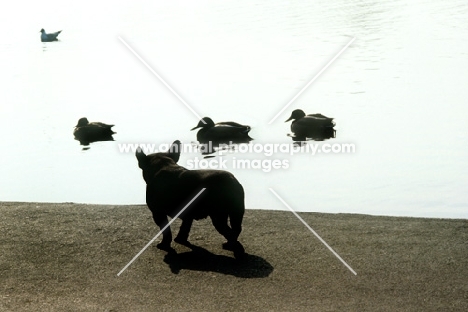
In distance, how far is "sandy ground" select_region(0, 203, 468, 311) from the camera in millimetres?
8148

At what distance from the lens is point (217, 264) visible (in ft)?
30.1

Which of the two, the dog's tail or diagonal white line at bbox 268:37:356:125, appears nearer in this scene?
the dog's tail

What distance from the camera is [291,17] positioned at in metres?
45.1

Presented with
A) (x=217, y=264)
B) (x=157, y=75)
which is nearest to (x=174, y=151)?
(x=217, y=264)

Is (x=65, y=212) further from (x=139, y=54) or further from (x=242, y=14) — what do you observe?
(x=242, y=14)

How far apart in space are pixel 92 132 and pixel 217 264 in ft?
36.7

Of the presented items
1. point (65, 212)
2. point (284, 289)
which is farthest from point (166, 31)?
point (284, 289)

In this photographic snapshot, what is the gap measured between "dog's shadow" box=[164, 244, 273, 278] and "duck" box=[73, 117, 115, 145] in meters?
10.5

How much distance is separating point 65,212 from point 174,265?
2.55 meters

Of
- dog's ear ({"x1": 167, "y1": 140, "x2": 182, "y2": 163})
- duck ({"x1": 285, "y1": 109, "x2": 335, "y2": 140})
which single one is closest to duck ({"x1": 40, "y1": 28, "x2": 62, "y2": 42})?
duck ({"x1": 285, "y1": 109, "x2": 335, "y2": 140})

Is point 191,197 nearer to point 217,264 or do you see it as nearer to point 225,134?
point 217,264

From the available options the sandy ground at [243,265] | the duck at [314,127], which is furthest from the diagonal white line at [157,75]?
the sandy ground at [243,265]

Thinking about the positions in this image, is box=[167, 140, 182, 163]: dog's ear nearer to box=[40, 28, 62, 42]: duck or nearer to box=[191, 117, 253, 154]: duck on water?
box=[191, 117, 253, 154]: duck on water

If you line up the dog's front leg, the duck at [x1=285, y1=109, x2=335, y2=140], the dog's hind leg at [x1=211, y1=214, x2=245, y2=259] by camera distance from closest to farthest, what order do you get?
the dog's hind leg at [x1=211, y1=214, x2=245, y2=259]
the dog's front leg
the duck at [x1=285, y1=109, x2=335, y2=140]
